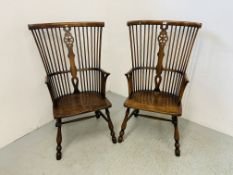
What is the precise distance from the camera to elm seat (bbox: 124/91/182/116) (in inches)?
71.1

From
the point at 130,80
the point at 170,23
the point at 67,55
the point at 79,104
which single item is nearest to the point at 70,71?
the point at 67,55

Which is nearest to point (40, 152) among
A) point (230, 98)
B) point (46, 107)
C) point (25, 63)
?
point (46, 107)

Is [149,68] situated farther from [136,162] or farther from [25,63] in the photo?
[25,63]

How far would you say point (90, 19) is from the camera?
2.46 meters

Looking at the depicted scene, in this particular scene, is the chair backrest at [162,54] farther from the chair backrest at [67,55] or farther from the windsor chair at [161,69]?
the chair backrest at [67,55]

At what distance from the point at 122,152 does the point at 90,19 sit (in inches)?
60.0

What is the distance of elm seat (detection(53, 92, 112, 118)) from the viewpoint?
181 cm

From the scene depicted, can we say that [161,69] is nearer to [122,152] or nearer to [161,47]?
[161,47]

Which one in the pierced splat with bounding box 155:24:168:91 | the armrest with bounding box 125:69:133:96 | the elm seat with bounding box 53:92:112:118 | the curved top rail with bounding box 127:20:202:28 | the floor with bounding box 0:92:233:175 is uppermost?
the curved top rail with bounding box 127:20:202:28

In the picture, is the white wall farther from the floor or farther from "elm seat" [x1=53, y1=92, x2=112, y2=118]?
"elm seat" [x1=53, y1=92, x2=112, y2=118]

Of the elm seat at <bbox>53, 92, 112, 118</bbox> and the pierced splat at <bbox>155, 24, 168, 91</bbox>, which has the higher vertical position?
the pierced splat at <bbox>155, 24, 168, 91</bbox>

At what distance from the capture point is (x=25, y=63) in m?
2.00

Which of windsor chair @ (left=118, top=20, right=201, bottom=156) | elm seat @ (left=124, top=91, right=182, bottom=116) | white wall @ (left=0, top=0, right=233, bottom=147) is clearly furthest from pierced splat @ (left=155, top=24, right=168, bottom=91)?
white wall @ (left=0, top=0, right=233, bottom=147)

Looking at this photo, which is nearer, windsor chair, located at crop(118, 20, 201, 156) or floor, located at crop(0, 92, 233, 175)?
floor, located at crop(0, 92, 233, 175)
